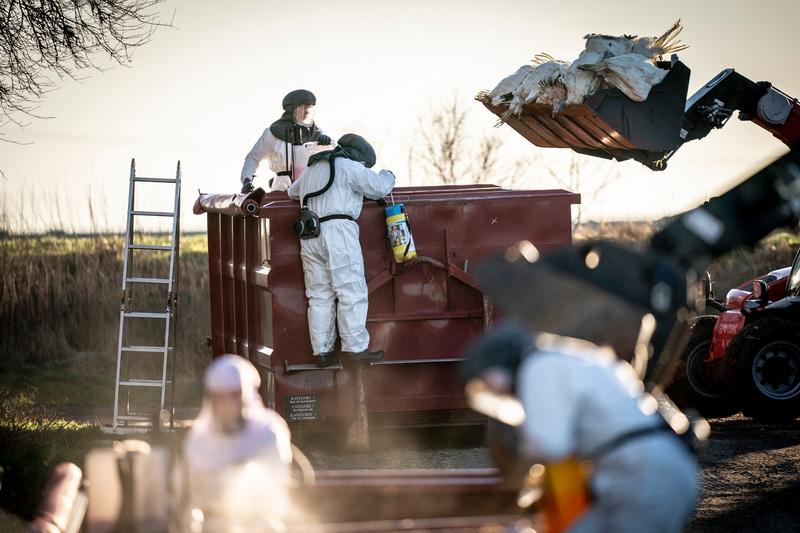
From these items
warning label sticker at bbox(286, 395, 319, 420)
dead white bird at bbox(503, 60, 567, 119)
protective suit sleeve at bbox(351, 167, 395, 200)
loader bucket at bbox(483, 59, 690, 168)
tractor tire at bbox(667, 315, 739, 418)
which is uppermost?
dead white bird at bbox(503, 60, 567, 119)

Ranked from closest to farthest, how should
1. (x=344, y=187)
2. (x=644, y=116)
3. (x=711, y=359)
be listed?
(x=644, y=116) → (x=344, y=187) → (x=711, y=359)

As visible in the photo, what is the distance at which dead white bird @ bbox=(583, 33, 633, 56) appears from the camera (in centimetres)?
1109

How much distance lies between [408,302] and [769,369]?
385 cm

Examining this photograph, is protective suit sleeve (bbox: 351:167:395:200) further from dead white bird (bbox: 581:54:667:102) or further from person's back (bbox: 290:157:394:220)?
dead white bird (bbox: 581:54:667:102)

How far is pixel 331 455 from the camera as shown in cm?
1158

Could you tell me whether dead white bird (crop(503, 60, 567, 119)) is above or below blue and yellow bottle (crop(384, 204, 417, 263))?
above

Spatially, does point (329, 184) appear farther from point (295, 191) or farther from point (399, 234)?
point (399, 234)

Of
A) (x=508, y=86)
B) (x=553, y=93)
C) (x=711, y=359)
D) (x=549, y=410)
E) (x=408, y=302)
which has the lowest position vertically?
(x=549, y=410)

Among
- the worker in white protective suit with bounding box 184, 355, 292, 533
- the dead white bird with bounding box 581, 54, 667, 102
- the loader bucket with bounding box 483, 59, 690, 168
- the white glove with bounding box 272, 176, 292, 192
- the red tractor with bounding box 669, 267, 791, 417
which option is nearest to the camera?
the worker in white protective suit with bounding box 184, 355, 292, 533

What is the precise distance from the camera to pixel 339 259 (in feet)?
37.0

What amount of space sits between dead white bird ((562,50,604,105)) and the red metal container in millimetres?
1105

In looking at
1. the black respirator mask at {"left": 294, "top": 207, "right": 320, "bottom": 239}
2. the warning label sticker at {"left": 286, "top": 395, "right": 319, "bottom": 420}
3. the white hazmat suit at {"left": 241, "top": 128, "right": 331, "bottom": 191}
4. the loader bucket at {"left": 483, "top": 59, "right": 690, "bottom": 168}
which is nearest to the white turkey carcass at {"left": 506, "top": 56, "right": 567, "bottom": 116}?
the loader bucket at {"left": 483, "top": 59, "right": 690, "bottom": 168}

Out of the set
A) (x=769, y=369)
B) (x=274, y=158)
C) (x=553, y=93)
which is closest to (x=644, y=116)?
(x=553, y=93)

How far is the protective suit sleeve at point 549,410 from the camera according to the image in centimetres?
438
